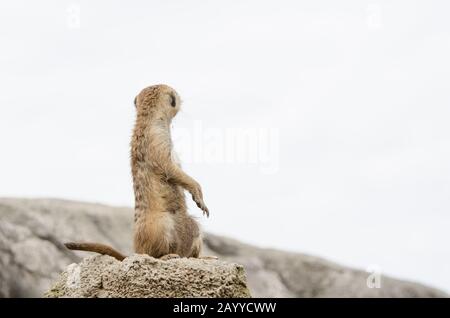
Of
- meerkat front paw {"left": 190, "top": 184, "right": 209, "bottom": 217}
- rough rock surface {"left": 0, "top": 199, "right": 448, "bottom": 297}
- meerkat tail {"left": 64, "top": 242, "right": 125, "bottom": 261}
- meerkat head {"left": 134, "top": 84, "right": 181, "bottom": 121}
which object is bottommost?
rough rock surface {"left": 0, "top": 199, "right": 448, "bottom": 297}

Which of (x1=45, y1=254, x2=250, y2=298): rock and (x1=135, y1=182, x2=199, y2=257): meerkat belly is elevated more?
(x1=135, y1=182, x2=199, y2=257): meerkat belly

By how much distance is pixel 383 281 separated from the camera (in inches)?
629

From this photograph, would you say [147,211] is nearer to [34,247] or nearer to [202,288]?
[202,288]

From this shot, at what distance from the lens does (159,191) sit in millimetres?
7180

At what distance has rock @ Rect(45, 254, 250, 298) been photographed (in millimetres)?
6523

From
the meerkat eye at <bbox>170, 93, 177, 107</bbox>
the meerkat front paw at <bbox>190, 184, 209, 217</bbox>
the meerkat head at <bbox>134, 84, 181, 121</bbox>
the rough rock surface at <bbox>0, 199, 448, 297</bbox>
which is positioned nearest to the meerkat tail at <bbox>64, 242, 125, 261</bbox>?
the meerkat front paw at <bbox>190, 184, 209, 217</bbox>

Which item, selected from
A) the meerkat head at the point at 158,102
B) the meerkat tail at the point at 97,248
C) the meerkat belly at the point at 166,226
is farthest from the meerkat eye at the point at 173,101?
the meerkat tail at the point at 97,248

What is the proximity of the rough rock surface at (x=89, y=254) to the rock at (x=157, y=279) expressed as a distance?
23.1 feet

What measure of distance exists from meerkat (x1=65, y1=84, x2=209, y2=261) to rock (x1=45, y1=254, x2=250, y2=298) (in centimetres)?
28

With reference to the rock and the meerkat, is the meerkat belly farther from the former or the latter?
the rock

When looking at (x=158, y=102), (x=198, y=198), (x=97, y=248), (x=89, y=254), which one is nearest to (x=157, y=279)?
(x=97, y=248)

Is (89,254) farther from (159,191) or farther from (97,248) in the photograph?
(97,248)
